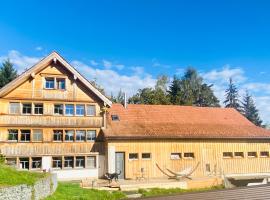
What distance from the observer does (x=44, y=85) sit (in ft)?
95.6

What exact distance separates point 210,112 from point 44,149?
17.5 metres

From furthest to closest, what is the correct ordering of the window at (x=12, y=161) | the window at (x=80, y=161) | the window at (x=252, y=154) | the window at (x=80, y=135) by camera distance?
the window at (x=252, y=154) → the window at (x=80, y=135) → the window at (x=80, y=161) → the window at (x=12, y=161)

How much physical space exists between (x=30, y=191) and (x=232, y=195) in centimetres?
958

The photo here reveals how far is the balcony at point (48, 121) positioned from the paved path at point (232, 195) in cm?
2121

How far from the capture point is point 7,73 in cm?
5144

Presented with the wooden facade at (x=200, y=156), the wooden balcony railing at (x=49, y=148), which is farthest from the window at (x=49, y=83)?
the wooden facade at (x=200, y=156)

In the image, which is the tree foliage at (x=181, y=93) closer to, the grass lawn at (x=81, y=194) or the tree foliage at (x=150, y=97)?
the tree foliage at (x=150, y=97)

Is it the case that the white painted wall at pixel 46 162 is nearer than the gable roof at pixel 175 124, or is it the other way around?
the white painted wall at pixel 46 162

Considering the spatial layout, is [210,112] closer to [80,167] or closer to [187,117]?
[187,117]

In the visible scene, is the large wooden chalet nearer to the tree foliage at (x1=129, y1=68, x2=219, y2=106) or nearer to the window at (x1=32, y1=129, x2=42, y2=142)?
the window at (x1=32, y1=129, x2=42, y2=142)

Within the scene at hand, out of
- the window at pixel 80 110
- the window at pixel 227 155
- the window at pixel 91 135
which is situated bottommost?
the window at pixel 227 155

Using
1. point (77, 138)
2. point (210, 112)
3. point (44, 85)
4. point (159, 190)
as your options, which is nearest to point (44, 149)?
point (77, 138)

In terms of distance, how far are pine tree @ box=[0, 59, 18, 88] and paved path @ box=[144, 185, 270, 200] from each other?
154 feet

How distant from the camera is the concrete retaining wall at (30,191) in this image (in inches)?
→ 522
